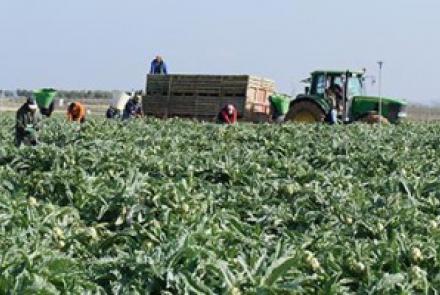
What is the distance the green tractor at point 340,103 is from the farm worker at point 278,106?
77 cm

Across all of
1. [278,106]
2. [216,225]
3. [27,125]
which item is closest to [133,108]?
[278,106]

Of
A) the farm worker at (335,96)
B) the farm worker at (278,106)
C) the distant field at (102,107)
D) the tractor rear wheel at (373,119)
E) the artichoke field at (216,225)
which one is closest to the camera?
the artichoke field at (216,225)

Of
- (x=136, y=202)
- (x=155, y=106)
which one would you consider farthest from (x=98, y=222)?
(x=155, y=106)

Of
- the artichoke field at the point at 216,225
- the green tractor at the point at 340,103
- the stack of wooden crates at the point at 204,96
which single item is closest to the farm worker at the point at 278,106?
the stack of wooden crates at the point at 204,96

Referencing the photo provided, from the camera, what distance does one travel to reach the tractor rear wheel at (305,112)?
25297 millimetres

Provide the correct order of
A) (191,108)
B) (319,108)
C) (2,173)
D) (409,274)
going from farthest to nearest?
1. (191,108)
2. (319,108)
3. (2,173)
4. (409,274)

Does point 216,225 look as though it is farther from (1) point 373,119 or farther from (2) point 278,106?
(2) point 278,106

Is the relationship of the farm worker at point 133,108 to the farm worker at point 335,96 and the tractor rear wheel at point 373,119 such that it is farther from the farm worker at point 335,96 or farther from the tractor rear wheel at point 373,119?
the tractor rear wheel at point 373,119

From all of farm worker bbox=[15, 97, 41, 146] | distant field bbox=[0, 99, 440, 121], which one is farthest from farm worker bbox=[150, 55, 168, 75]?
distant field bbox=[0, 99, 440, 121]

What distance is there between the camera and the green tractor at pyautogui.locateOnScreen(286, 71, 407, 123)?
2545cm

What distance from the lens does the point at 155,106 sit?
27453 mm

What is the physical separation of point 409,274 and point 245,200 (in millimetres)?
2442

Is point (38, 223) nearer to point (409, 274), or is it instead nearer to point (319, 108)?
point (409, 274)

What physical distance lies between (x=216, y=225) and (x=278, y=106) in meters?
21.8
